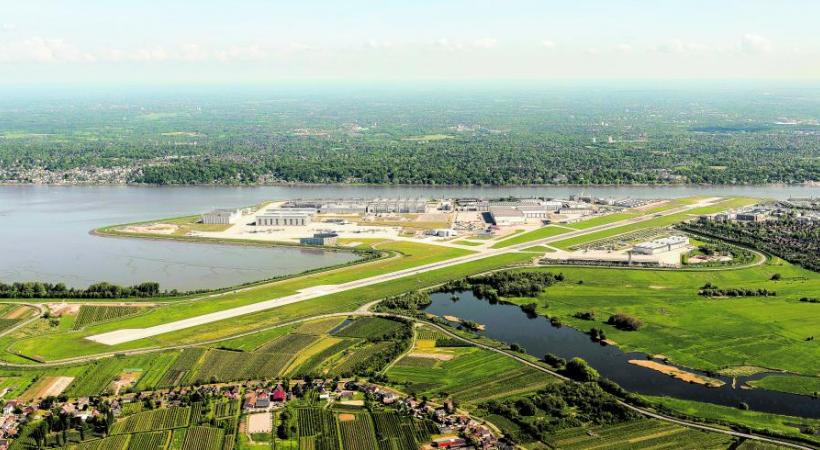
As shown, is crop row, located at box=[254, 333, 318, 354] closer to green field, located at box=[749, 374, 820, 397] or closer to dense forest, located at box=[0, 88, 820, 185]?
green field, located at box=[749, 374, 820, 397]

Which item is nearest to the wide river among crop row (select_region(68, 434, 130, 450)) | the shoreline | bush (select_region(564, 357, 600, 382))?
the shoreline

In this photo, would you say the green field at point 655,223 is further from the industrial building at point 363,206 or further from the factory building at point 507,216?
the industrial building at point 363,206

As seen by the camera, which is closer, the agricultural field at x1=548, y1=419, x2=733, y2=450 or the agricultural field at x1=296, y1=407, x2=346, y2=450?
the agricultural field at x1=548, y1=419, x2=733, y2=450

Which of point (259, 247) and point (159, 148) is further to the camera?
point (159, 148)

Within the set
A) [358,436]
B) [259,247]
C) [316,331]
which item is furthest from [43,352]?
[259,247]

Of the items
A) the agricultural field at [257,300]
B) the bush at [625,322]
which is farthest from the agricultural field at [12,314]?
the bush at [625,322]

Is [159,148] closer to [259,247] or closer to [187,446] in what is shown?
[259,247]
